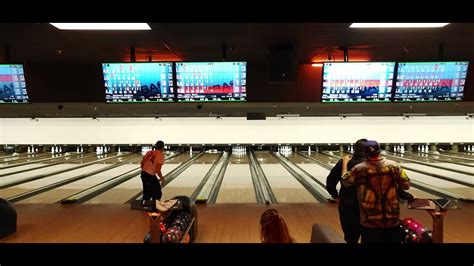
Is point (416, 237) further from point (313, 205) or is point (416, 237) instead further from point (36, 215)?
point (36, 215)

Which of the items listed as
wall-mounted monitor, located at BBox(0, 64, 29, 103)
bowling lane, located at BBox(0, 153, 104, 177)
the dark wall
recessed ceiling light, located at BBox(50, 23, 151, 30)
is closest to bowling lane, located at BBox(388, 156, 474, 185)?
the dark wall

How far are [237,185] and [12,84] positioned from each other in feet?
12.7

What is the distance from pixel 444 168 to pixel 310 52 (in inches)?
236

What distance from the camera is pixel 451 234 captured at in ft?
10.5

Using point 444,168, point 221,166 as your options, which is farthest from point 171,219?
point 444,168

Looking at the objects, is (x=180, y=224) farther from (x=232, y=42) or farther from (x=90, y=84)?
(x=90, y=84)

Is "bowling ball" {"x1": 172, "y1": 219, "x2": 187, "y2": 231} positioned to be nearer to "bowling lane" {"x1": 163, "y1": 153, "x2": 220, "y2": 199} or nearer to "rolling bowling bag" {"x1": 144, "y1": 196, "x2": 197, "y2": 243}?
"rolling bowling bag" {"x1": 144, "y1": 196, "x2": 197, "y2": 243}

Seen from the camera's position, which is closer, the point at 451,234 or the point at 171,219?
the point at 171,219

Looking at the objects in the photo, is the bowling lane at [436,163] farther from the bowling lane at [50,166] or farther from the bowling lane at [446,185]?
the bowling lane at [50,166]

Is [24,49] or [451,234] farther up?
[24,49]

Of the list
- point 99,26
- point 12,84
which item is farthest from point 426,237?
point 12,84

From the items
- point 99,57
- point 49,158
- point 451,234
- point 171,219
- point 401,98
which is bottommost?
point 49,158

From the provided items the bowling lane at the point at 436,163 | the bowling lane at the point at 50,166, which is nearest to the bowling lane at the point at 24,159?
the bowling lane at the point at 50,166

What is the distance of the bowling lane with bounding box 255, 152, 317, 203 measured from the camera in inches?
197
